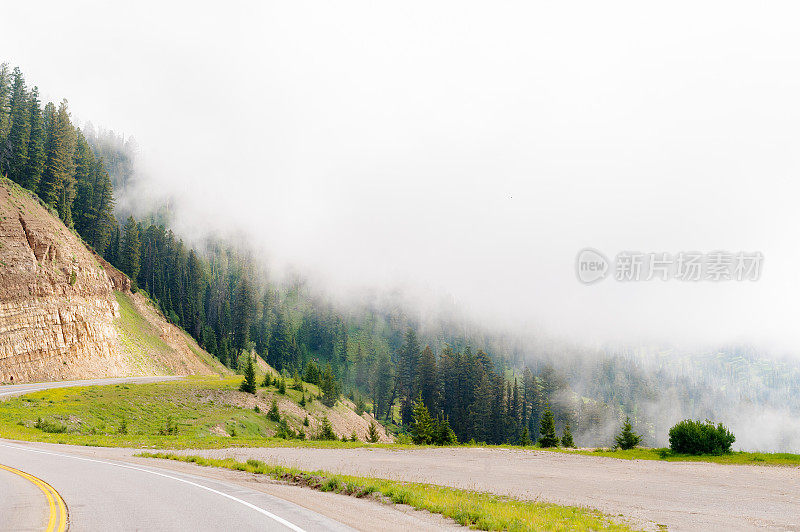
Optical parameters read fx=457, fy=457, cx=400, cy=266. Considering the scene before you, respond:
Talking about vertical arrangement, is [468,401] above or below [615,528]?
below

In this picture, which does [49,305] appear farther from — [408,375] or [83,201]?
[408,375]

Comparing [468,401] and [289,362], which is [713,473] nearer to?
[468,401]

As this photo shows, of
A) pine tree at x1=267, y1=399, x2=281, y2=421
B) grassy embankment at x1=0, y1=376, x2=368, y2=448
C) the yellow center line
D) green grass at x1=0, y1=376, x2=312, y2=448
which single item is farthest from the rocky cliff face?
the yellow center line

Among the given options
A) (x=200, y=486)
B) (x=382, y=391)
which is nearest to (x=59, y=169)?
(x=200, y=486)

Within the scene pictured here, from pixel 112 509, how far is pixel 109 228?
392 ft

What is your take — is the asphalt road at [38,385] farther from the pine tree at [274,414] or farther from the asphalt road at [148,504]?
the asphalt road at [148,504]

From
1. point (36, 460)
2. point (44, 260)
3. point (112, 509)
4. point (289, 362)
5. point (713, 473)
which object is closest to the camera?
point (112, 509)

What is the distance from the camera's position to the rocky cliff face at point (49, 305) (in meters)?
59.0

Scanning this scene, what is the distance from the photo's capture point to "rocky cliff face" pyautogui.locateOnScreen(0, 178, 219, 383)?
193ft

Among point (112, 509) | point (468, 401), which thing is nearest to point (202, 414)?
point (112, 509)

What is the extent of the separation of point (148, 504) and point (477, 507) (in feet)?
31.3

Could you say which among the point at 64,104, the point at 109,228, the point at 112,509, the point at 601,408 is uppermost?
the point at 64,104

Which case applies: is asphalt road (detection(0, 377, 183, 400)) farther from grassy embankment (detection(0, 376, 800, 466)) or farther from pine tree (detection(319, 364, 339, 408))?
pine tree (detection(319, 364, 339, 408))

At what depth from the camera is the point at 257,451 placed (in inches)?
1325
